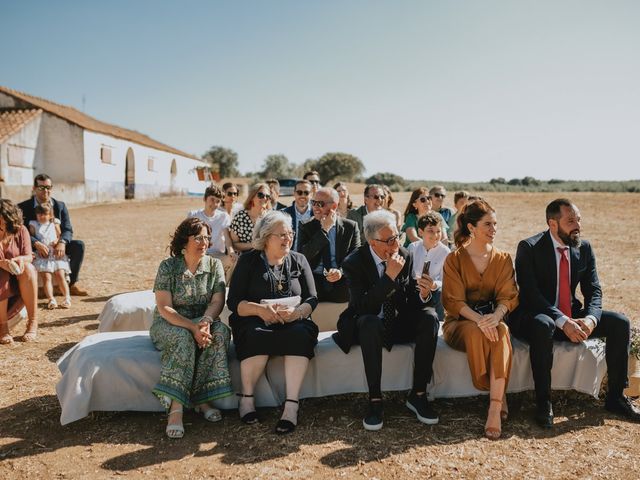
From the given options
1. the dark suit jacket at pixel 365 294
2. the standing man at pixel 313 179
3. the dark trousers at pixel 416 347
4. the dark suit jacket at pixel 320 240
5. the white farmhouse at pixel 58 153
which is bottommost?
the dark trousers at pixel 416 347

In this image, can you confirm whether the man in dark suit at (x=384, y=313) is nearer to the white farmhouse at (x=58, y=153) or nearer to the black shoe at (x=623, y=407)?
the black shoe at (x=623, y=407)

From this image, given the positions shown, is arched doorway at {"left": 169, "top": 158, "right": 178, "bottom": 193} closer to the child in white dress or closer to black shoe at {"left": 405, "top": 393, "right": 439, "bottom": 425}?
the child in white dress

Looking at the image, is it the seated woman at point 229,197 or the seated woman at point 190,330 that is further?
the seated woman at point 229,197

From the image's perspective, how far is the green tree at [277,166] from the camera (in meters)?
72.0

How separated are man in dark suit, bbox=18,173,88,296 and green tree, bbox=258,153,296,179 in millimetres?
64104

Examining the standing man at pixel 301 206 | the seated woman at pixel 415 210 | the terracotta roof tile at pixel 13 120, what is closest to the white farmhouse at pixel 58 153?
the terracotta roof tile at pixel 13 120

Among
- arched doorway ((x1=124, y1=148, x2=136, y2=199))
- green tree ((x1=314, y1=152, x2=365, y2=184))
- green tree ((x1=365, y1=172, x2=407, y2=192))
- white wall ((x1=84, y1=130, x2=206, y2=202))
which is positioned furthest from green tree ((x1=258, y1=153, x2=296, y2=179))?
arched doorway ((x1=124, y1=148, x2=136, y2=199))

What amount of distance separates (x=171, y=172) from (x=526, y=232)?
103ft

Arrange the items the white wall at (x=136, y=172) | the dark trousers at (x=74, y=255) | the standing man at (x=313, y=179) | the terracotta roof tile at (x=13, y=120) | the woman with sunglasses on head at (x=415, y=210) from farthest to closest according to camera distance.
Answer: the white wall at (x=136, y=172)
the terracotta roof tile at (x=13, y=120)
the dark trousers at (x=74, y=255)
the standing man at (x=313, y=179)
the woman with sunglasses on head at (x=415, y=210)

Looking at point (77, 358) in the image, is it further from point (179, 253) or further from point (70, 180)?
point (70, 180)

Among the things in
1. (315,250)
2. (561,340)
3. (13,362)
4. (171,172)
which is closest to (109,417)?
(13,362)

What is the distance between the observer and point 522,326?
412 cm

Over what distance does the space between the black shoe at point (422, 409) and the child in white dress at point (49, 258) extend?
547 centimetres

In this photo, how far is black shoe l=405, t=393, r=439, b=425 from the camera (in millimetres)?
3773
